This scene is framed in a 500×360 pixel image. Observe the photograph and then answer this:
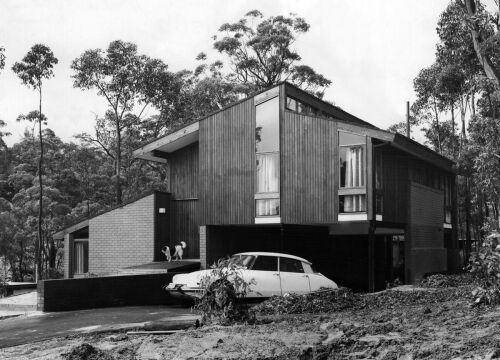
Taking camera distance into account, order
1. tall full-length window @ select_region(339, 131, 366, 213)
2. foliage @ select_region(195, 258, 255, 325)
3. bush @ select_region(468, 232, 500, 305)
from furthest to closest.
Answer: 1. tall full-length window @ select_region(339, 131, 366, 213)
2. foliage @ select_region(195, 258, 255, 325)
3. bush @ select_region(468, 232, 500, 305)

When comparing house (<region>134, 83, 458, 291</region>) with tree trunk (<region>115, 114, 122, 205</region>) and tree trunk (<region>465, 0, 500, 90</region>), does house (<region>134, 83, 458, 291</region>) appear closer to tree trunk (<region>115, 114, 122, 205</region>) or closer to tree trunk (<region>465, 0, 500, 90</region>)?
tree trunk (<region>465, 0, 500, 90</region>)

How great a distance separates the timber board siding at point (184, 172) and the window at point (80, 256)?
4.96m

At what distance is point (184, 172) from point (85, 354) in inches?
676

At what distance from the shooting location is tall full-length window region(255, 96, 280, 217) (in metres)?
24.7

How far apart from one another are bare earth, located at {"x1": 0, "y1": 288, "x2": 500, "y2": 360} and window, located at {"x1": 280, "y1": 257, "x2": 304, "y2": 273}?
18.5 feet

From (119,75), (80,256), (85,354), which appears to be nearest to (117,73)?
(119,75)

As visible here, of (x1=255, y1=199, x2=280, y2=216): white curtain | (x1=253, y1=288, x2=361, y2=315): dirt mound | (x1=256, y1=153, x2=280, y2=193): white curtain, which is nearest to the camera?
(x1=253, y1=288, x2=361, y2=315): dirt mound

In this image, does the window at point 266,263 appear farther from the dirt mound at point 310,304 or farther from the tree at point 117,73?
the tree at point 117,73

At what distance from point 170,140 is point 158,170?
22284 mm

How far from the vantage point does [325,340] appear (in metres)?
10.4

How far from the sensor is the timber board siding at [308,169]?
2384 cm

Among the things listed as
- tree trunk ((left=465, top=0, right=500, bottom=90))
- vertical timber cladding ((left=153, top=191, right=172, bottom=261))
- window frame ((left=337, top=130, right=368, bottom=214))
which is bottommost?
vertical timber cladding ((left=153, top=191, right=172, bottom=261))

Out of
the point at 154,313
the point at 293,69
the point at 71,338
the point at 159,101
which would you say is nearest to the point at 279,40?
the point at 293,69

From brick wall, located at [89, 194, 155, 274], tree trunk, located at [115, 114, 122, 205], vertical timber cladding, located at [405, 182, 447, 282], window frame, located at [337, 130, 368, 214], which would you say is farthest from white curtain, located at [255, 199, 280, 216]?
tree trunk, located at [115, 114, 122, 205]
